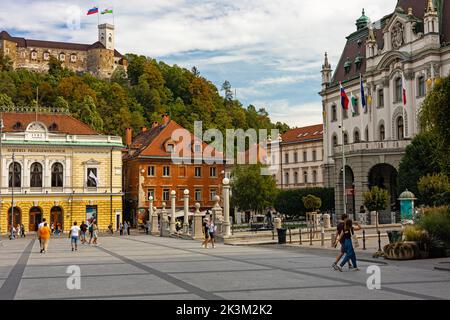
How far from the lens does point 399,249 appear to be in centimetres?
2105

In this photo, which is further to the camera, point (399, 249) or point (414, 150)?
point (414, 150)

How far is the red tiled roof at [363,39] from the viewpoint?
5176cm

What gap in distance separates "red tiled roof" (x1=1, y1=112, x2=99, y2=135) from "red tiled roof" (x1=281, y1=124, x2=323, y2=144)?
33512 mm

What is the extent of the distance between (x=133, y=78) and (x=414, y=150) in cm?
11670

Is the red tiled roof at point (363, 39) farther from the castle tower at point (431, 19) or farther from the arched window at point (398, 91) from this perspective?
the arched window at point (398, 91)

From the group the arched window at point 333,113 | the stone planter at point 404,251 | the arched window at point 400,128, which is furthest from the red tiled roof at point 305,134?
the stone planter at point 404,251

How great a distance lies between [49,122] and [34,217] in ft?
34.5

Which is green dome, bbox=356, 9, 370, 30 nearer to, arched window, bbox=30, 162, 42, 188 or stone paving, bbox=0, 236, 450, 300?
arched window, bbox=30, 162, 42, 188

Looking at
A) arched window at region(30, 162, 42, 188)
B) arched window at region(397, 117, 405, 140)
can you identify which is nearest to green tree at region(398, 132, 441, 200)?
arched window at region(397, 117, 405, 140)

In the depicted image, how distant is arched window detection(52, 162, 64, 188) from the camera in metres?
60.6

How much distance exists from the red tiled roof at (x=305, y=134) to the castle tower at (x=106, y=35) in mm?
107344

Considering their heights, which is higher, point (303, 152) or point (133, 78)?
point (133, 78)

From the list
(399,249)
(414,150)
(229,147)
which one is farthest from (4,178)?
(399,249)

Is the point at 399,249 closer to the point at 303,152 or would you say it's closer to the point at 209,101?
the point at 303,152
